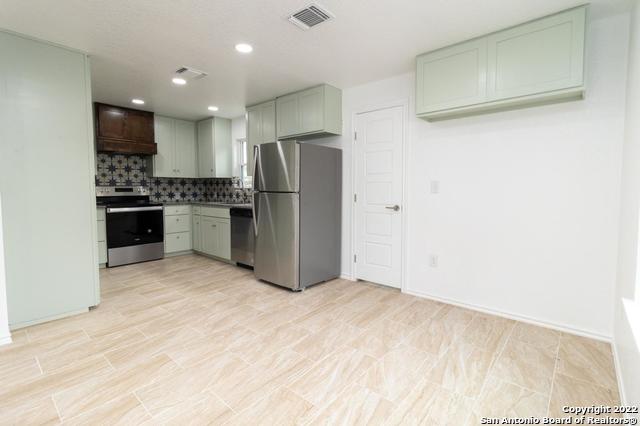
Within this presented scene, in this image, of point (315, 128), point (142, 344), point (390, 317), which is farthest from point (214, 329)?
point (315, 128)

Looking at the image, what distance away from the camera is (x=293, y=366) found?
200 centimetres

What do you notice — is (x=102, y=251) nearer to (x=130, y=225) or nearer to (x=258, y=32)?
(x=130, y=225)

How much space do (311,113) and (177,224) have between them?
10.0 ft

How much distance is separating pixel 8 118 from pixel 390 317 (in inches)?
137

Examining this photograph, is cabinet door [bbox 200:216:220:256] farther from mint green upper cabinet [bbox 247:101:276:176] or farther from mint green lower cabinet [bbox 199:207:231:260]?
mint green upper cabinet [bbox 247:101:276:176]

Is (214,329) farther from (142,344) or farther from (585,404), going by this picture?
(585,404)

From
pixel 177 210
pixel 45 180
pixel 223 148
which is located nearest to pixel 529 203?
pixel 45 180


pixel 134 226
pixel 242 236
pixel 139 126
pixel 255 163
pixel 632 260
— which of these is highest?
pixel 139 126

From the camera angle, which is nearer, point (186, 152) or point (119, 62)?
point (119, 62)

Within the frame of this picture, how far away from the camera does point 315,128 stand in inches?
146

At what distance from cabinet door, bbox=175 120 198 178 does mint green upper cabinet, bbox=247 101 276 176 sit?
4.96ft

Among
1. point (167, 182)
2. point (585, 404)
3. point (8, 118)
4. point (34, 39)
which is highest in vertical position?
point (34, 39)

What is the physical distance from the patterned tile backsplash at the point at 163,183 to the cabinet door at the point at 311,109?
199cm

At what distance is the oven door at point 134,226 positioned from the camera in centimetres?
444
